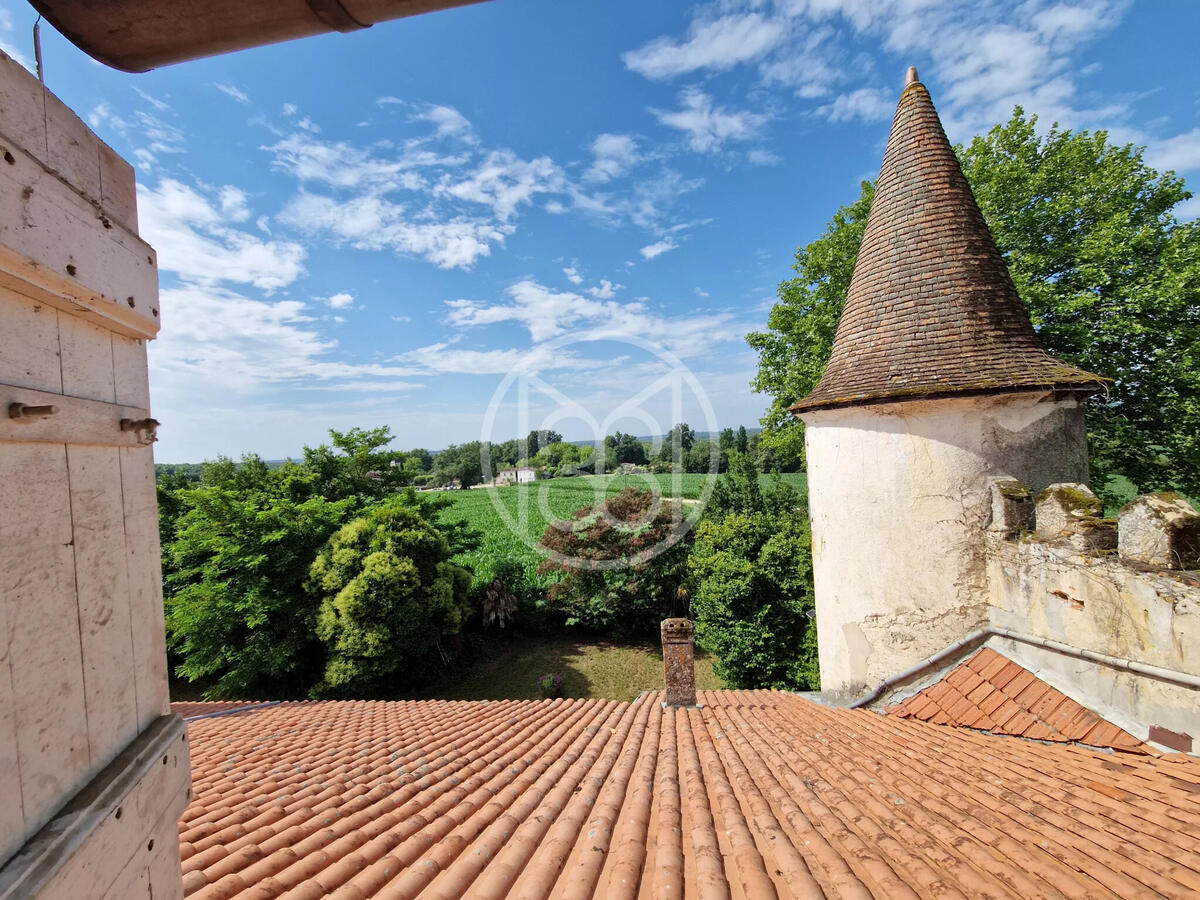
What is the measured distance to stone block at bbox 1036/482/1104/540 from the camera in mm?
5011

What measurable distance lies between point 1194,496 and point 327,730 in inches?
659

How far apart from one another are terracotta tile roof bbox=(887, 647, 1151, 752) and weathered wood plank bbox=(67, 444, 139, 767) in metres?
6.78

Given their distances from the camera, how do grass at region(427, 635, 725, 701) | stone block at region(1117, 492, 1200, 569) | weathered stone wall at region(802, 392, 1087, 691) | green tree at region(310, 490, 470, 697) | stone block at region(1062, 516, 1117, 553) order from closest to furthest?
stone block at region(1117, 492, 1200, 569) < stone block at region(1062, 516, 1117, 553) < weathered stone wall at region(802, 392, 1087, 691) < green tree at region(310, 490, 470, 697) < grass at region(427, 635, 725, 701)

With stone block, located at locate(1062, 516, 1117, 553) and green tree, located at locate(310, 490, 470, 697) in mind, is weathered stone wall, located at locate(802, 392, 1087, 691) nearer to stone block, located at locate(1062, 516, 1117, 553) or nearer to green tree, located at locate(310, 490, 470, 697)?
stone block, located at locate(1062, 516, 1117, 553)

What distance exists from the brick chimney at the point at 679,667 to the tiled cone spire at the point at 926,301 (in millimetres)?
3707

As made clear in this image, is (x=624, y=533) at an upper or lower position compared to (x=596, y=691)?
upper

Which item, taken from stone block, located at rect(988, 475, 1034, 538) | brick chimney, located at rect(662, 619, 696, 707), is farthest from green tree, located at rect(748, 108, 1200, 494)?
brick chimney, located at rect(662, 619, 696, 707)

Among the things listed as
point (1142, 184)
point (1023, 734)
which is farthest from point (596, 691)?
point (1142, 184)

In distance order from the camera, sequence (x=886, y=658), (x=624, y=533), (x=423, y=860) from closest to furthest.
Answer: (x=423, y=860), (x=886, y=658), (x=624, y=533)

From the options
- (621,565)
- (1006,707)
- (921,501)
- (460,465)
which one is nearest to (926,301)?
(921,501)

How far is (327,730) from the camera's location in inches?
253

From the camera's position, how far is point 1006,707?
531cm

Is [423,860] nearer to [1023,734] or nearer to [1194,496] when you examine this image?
[1023,734]

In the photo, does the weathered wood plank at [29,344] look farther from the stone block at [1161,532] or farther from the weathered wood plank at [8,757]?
the stone block at [1161,532]
